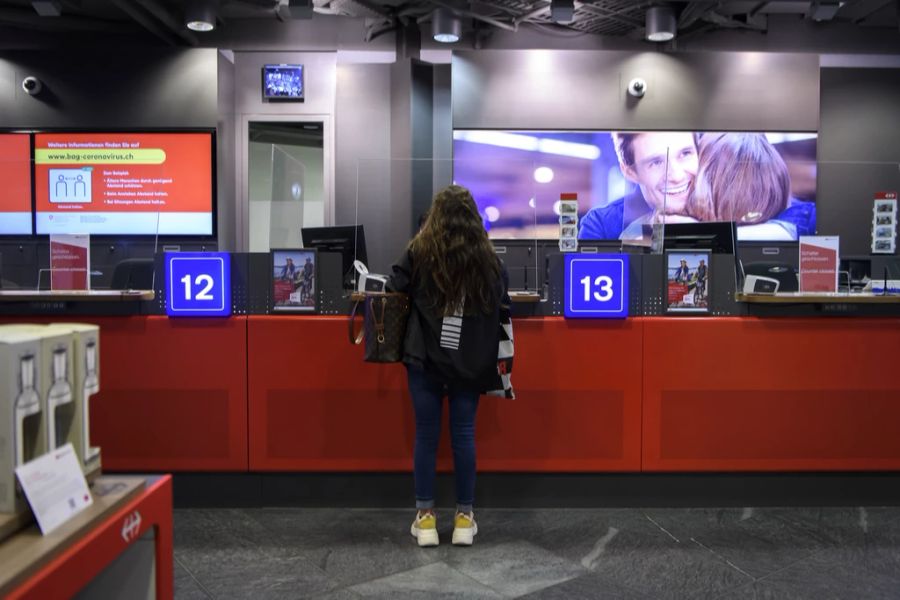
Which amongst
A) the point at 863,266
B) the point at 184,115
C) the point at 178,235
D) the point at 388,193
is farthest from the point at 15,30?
the point at 863,266

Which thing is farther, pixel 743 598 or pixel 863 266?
pixel 863 266

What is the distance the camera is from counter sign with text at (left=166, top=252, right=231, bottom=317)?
3.10 metres

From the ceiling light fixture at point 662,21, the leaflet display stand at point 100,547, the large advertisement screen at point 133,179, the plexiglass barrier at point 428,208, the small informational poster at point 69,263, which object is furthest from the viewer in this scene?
the large advertisement screen at point 133,179

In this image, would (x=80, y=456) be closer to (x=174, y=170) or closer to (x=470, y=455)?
(x=470, y=455)

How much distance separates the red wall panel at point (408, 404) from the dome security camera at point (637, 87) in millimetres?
3834

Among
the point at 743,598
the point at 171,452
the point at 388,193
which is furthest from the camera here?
the point at 388,193

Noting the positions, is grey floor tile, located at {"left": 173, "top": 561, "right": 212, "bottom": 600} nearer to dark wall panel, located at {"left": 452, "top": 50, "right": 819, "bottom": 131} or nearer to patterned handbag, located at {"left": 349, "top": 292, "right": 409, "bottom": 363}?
patterned handbag, located at {"left": 349, "top": 292, "right": 409, "bottom": 363}

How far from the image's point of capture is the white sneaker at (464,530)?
2.70 m

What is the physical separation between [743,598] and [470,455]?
107 cm

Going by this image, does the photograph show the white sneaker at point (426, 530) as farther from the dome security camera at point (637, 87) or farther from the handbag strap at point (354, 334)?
the dome security camera at point (637, 87)

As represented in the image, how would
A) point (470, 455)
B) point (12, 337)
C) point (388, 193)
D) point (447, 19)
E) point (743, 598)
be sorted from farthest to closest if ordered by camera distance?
point (447, 19)
point (388, 193)
point (470, 455)
point (743, 598)
point (12, 337)

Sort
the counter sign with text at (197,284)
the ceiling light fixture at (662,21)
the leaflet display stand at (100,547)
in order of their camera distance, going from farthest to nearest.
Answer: the ceiling light fixture at (662,21) → the counter sign with text at (197,284) → the leaflet display stand at (100,547)

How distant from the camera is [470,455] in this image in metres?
2.71

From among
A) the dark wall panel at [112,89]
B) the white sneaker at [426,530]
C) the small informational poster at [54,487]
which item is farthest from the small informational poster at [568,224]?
the dark wall panel at [112,89]
